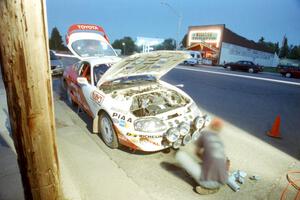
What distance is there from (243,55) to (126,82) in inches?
1626

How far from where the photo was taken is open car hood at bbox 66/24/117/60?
6.45 m

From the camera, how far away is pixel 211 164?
281 cm

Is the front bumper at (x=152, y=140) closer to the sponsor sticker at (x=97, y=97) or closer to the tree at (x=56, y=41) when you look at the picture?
the sponsor sticker at (x=97, y=97)

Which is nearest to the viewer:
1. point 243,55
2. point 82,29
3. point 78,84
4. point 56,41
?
point 78,84

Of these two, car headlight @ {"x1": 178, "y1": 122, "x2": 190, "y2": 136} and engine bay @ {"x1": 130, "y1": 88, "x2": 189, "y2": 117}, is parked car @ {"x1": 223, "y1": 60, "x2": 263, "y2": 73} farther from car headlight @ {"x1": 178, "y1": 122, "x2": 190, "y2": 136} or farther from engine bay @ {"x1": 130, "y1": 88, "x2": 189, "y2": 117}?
car headlight @ {"x1": 178, "y1": 122, "x2": 190, "y2": 136}

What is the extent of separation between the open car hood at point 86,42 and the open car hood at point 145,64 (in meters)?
2.45

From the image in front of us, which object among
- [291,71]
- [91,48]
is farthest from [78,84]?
[291,71]

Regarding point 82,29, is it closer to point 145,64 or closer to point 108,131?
point 145,64

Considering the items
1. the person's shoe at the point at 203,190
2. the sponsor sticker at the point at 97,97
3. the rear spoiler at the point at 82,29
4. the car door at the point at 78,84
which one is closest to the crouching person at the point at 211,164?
the person's shoe at the point at 203,190

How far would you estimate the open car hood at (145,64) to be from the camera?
13.1ft

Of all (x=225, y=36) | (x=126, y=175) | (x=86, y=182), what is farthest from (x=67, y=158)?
(x=225, y=36)

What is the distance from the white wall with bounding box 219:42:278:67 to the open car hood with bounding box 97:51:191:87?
32.7 meters

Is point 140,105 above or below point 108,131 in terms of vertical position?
above

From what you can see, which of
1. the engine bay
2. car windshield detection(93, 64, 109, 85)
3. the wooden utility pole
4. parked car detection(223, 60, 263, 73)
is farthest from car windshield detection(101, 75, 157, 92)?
parked car detection(223, 60, 263, 73)
